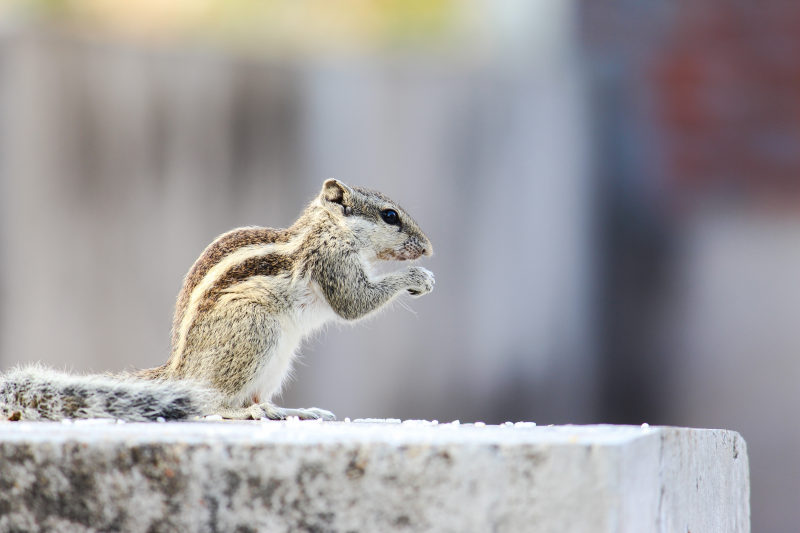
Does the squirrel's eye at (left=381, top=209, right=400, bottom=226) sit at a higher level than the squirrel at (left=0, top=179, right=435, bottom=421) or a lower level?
higher

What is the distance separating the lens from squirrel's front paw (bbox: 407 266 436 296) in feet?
7.89

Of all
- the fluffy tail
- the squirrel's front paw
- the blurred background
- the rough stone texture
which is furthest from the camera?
the blurred background

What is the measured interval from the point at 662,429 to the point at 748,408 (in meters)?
3.94

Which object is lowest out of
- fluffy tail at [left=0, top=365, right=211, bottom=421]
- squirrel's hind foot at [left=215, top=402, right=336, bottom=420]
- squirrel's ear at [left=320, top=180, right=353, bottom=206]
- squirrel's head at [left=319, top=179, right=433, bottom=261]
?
squirrel's hind foot at [left=215, top=402, right=336, bottom=420]

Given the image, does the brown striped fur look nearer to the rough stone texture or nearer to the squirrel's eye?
the squirrel's eye

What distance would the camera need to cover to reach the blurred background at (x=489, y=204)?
16.5 feet

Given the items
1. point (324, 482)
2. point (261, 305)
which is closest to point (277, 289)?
point (261, 305)

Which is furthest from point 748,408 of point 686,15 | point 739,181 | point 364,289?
point 364,289

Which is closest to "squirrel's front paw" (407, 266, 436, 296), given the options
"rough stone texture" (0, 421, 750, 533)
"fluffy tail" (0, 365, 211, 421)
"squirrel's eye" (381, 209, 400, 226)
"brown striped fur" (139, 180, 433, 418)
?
"brown striped fur" (139, 180, 433, 418)

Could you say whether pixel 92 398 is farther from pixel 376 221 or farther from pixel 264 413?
pixel 376 221

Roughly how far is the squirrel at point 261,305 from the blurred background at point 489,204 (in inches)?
104

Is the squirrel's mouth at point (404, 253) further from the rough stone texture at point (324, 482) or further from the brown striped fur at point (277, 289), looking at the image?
the rough stone texture at point (324, 482)

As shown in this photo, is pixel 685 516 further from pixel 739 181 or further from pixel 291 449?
pixel 739 181

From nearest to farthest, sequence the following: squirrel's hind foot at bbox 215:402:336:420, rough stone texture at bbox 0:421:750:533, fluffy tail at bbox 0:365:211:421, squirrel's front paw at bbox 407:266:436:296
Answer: rough stone texture at bbox 0:421:750:533 < fluffy tail at bbox 0:365:211:421 < squirrel's hind foot at bbox 215:402:336:420 < squirrel's front paw at bbox 407:266:436:296
